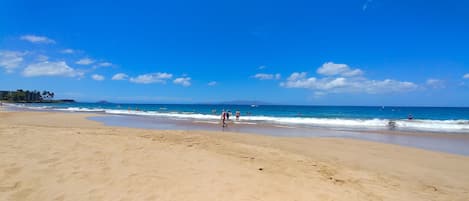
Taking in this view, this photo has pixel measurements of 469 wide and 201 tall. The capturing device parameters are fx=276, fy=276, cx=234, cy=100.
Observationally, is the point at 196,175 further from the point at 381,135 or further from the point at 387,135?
the point at 387,135

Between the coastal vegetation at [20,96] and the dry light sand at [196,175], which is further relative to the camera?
the coastal vegetation at [20,96]

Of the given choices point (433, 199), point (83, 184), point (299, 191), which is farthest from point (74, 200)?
point (433, 199)

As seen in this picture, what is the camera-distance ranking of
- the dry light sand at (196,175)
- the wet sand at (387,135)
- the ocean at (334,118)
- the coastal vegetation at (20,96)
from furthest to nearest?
the coastal vegetation at (20,96), the ocean at (334,118), the wet sand at (387,135), the dry light sand at (196,175)

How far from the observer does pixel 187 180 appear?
16.6 ft

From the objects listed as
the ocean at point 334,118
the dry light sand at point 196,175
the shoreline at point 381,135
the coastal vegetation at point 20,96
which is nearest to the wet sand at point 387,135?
the shoreline at point 381,135

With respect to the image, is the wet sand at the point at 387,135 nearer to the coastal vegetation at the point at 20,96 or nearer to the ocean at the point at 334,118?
the ocean at the point at 334,118

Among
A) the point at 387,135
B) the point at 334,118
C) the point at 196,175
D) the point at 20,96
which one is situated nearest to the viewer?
the point at 196,175

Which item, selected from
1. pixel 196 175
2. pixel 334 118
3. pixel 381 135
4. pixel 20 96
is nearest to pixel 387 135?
pixel 381 135

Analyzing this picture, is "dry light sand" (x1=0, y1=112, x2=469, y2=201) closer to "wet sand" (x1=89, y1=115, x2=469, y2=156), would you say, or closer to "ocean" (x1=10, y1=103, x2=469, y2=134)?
"wet sand" (x1=89, y1=115, x2=469, y2=156)

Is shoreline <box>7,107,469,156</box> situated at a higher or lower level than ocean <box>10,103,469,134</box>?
lower

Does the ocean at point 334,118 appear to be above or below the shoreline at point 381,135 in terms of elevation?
above

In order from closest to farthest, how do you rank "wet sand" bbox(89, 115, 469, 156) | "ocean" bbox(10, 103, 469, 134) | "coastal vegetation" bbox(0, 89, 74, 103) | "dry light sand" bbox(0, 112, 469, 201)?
"dry light sand" bbox(0, 112, 469, 201) < "wet sand" bbox(89, 115, 469, 156) < "ocean" bbox(10, 103, 469, 134) < "coastal vegetation" bbox(0, 89, 74, 103)

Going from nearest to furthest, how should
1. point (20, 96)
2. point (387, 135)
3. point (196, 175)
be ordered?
point (196, 175)
point (387, 135)
point (20, 96)

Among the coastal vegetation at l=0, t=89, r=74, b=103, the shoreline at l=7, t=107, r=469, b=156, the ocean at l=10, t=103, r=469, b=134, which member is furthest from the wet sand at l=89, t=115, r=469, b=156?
the coastal vegetation at l=0, t=89, r=74, b=103
